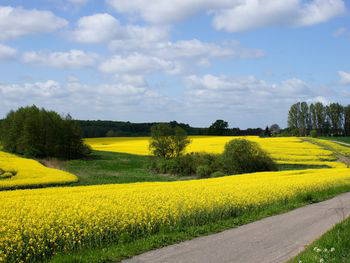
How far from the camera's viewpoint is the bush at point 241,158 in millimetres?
46000

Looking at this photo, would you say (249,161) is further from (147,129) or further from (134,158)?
(147,129)

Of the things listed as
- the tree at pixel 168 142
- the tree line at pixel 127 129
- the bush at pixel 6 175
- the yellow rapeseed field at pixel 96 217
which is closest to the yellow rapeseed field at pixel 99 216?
the yellow rapeseed field at pixel 96 217

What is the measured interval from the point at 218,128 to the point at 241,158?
266 ft

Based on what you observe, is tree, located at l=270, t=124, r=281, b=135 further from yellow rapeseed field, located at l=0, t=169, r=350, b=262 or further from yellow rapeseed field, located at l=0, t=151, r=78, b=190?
yellow rapeseed field, located at l=0, t=169, r=350, b=262

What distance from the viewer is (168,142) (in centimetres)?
5950

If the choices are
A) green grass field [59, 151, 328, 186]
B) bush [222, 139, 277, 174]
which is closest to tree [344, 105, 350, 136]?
green grass field [59, 151, 328, 186]

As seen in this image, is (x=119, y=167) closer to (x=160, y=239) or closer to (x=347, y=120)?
(x=160, y=239)

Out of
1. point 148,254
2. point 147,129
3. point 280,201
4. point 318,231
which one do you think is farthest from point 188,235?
point 147,129

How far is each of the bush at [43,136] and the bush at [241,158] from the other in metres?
28.0

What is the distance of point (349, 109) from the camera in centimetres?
13000

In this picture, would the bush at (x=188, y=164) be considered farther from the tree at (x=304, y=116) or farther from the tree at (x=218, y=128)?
the tree at (x=304, y=116)

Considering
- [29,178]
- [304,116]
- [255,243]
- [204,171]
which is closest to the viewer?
[255,243]

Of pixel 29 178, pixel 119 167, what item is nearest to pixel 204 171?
pixel 119 167

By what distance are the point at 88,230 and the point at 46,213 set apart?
1382 millimetres
